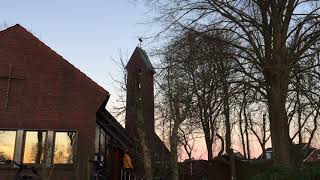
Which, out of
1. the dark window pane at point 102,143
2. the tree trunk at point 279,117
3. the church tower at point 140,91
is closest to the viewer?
the tree trunk at point 279,117

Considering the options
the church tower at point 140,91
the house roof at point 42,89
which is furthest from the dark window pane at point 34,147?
the church tower at point 140,91

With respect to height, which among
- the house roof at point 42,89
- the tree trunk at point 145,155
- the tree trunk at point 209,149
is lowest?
the tree trunk at point 145,155

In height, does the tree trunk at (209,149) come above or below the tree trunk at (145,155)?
above

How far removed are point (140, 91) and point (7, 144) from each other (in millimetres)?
8180

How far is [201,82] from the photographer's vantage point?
16172 mm

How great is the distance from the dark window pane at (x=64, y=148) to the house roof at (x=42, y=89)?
0.51 m

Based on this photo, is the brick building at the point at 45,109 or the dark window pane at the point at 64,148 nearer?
the brick building at the point at 45,109

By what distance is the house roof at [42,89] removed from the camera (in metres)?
22.6

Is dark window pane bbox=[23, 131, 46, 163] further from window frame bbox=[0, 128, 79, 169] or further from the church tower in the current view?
the church tower

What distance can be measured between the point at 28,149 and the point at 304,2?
14508 millimetres

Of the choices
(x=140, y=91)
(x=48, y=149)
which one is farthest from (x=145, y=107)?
(x=48, y=149)

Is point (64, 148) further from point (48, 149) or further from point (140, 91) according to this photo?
point (140, 91)

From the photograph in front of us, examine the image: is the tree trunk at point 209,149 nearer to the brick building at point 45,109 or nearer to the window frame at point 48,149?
the brick building at point 45,109

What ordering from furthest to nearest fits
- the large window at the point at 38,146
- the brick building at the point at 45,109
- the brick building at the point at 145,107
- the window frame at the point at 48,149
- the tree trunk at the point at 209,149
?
the tree trunk at the point at 209,149 < the brick building at the point at 145,107 < the brick building at the point at 45,109 < the large window at the point at 38,146 < the window frame at the point at 48,149
